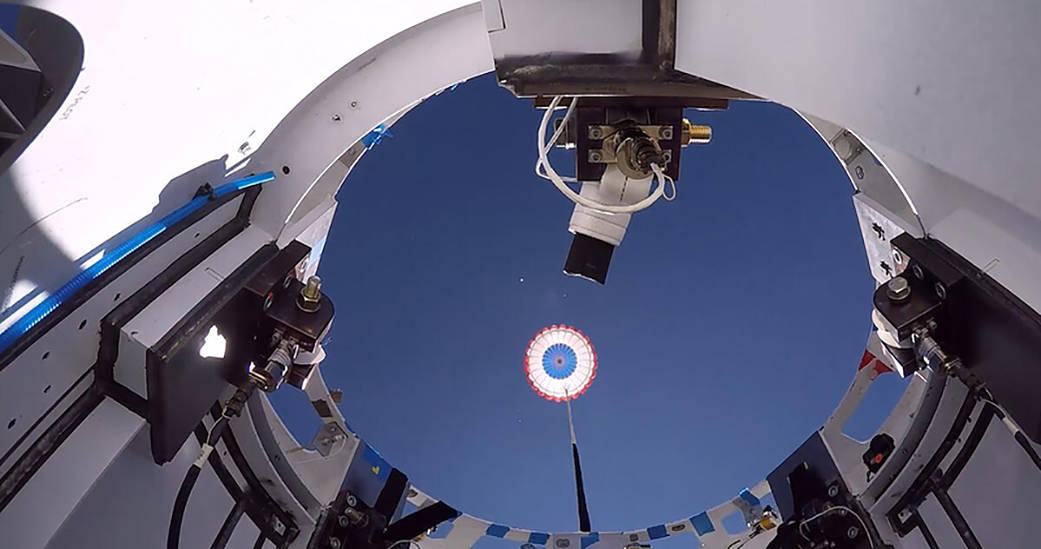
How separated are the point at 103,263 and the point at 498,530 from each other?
104 inches

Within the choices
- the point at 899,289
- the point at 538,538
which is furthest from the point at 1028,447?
the point at 538,538

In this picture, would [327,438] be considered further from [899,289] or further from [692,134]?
[899,289]

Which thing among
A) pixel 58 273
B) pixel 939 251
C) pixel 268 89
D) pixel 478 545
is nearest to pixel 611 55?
pixel 268 89

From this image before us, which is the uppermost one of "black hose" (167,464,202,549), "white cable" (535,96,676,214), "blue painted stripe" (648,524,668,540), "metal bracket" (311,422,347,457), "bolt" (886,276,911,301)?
"white cable" (535,96,676,214)

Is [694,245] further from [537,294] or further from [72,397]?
[72,397]

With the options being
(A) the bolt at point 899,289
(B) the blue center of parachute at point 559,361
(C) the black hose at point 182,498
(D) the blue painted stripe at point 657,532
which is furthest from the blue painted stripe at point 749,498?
(C) the black hose at point 182,498

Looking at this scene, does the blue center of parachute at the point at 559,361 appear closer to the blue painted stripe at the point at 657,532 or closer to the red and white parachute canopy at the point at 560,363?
the red and white parachute canopy at the point at 560,363

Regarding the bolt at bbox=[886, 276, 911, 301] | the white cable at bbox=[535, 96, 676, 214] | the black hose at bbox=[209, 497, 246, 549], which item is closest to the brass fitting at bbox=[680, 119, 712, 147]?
the white cable at bbox=[535, 96, 676, 214]

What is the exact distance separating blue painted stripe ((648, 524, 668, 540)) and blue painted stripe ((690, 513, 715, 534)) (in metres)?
0.16

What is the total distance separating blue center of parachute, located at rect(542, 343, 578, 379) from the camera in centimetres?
366

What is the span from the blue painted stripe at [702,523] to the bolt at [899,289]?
6.68 feet

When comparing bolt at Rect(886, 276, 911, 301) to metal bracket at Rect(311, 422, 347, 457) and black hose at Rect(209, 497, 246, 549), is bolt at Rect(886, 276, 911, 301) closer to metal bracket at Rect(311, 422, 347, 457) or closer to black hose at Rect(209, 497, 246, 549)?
black hose at Rect(209, 497, 246, 549)

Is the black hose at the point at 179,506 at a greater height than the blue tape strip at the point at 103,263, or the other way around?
the blue tape strip at the point at 103,263

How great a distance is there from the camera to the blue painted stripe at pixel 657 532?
3.20 m
